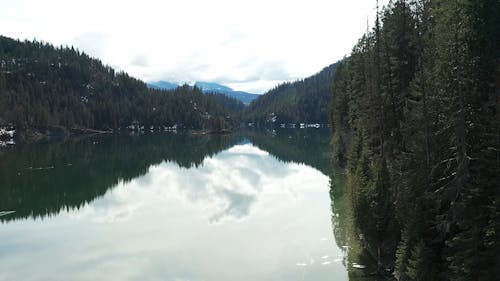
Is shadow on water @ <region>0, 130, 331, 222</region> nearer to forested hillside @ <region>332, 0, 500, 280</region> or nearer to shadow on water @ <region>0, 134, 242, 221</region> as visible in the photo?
shadow on water @ <region>0, 134, 242, 221</region>

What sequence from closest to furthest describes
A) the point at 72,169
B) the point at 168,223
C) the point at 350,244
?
the point at 350,244 → the point at 168,223 → the point at 72,169

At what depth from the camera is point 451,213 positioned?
89.5ft

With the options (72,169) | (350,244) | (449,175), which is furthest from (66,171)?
(449,175)

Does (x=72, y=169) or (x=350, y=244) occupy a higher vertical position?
(x=72, y=169)

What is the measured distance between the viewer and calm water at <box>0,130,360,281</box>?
1617 inches

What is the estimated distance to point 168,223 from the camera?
58969 millimetres

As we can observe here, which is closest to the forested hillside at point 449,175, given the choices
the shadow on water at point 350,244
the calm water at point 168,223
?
the shadow on water at point 350,244

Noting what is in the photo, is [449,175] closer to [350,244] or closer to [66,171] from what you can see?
[350,244]

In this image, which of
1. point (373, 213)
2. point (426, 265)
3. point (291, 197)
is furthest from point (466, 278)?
point (291, 197)

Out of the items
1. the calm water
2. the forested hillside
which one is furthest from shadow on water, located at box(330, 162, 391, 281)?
the forested hillside

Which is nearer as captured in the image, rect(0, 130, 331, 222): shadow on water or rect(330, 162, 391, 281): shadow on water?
rect(330, 162, 391, 281): shadow on water

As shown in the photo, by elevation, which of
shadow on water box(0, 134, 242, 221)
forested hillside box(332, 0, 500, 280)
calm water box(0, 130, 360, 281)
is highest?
forested hillside box(332, 0, 500, 280)

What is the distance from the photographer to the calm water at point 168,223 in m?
41.1

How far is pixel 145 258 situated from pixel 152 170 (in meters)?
72.3
